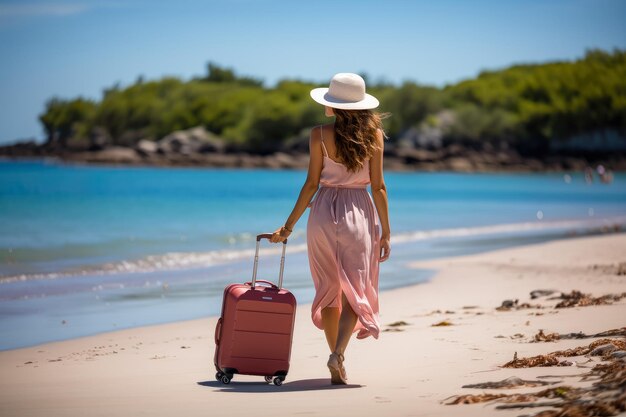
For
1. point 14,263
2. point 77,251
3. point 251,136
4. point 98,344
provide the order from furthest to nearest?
point 251,136, point 77,251, point 14,263, point 98,344

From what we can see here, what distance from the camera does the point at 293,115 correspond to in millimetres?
110688

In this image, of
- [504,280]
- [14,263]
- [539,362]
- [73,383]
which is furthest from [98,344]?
[14,263]

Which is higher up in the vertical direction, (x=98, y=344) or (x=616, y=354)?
(x=616, y=354)

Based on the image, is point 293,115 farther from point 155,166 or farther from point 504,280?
point 504,280

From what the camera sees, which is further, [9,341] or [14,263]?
[14,263]

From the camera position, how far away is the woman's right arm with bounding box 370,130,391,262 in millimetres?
5207

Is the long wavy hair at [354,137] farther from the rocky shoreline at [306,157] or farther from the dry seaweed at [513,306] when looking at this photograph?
the rocky shoreline at [306,157]

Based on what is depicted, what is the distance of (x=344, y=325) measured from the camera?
515cm

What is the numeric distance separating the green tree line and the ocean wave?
72587 millimetres

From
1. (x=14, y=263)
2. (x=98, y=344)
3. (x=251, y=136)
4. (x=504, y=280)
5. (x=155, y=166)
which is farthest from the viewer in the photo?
(x=251, y=136)

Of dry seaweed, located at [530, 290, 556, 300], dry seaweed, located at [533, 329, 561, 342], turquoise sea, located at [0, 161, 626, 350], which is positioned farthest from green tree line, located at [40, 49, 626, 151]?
dry seaweed, located at [533, 329, 561, 342]

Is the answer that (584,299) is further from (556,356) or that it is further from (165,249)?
(165,249)

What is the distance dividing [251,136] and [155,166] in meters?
16.3

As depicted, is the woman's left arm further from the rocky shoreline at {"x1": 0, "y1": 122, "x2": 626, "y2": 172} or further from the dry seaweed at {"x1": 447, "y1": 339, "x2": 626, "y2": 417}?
the rocky shoreline at {"x1": 0, "y1": 122, "x2": 626, "y2": 172}
